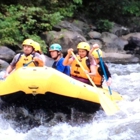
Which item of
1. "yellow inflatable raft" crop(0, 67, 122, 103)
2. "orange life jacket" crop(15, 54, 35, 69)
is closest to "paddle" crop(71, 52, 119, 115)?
"yellow inflatable raft" crop(0, 67, 122, 103)

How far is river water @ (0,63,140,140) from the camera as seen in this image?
17.9 feet

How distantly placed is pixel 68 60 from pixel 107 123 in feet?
4.28

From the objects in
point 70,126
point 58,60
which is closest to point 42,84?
point 70,126

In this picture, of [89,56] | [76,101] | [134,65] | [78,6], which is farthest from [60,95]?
[78,6]

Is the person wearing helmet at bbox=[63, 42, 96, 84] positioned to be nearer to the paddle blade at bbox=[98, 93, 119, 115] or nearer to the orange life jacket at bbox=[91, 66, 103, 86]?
the orange life jacket at bbox=[91, 66, 103, 86]

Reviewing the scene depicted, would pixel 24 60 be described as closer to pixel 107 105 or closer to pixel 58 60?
pixel 58 60

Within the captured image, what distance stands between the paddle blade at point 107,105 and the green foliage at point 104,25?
29.7 ft

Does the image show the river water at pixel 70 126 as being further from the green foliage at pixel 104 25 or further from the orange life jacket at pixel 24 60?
the green foliage at pixel 104 25

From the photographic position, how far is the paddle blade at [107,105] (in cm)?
581

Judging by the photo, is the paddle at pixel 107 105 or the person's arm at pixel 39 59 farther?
the person's arm at pixel 39 59

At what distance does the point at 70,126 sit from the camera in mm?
5879

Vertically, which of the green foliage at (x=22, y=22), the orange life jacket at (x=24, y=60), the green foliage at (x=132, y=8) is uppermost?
the green foliage at (x=132, y=8)

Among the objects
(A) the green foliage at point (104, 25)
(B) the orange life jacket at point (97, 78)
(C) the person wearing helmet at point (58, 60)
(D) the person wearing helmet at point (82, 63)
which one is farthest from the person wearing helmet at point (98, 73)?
(A) the green foliage at point (104, 25)

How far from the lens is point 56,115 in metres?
6.03
